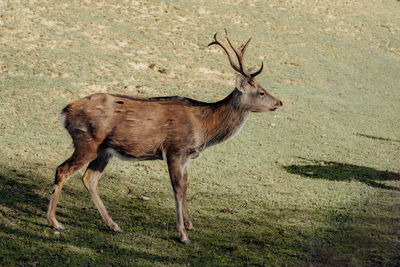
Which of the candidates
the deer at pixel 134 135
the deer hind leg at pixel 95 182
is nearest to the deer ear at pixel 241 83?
the deer at pixel 134 135

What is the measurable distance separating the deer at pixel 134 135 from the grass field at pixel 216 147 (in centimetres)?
65

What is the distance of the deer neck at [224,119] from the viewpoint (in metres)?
7.04

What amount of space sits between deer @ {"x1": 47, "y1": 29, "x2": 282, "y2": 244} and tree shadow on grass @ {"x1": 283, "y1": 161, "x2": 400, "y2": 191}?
5374 millimetres

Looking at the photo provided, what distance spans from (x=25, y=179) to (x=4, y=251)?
3.01 m

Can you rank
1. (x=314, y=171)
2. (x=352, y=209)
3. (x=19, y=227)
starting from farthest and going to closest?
(x=314, y=171), (x=352, y=209), (x=19, y=227)

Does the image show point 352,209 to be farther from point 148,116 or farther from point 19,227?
point 19,227

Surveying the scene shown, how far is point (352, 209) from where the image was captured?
367 inches

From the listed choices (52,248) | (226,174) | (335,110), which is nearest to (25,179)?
(52,248)

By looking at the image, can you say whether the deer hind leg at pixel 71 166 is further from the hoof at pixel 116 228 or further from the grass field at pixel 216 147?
the hoof at pixel 116 228

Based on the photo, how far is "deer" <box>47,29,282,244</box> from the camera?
6.58 meters

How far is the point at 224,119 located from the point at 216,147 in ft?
20.0

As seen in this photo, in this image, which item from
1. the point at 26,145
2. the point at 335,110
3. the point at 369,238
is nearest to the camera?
the point at 369,238

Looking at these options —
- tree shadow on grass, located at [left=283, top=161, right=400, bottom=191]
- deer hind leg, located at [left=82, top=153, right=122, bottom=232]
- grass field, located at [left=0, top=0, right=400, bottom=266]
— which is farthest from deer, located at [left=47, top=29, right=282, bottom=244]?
tree shadow on grass, located at [left=283, top=161, right=400, bottom=191]

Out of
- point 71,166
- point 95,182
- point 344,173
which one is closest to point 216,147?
point 344,173
